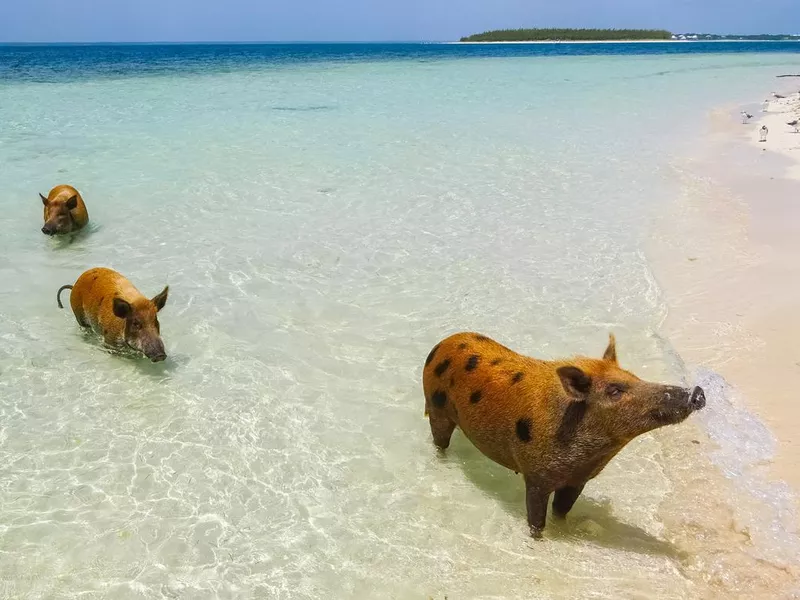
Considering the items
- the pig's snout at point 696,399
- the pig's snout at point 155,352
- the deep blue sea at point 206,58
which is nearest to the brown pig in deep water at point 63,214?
the pig's snout at point 155,352

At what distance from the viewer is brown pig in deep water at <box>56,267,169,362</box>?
632 cm

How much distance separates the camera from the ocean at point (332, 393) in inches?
164

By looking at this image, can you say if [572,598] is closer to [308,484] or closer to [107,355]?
[308,484]

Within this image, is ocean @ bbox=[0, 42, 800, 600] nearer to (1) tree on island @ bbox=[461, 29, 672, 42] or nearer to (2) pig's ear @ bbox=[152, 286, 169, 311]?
(2) pig's ear @ bbox=[152, 286, 169, 311]

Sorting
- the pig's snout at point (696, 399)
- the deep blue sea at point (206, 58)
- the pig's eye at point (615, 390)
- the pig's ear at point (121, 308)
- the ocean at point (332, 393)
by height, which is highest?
the deep blue sea at point (206, 58)

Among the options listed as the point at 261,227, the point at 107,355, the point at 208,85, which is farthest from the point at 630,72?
the point at 107,355

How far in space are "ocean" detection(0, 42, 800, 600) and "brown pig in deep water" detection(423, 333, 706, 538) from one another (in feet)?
1.62

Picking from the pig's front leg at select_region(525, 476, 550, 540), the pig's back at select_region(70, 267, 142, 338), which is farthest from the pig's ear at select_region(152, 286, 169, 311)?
the pig's front leg at select_region(525, 476, 550, 540)

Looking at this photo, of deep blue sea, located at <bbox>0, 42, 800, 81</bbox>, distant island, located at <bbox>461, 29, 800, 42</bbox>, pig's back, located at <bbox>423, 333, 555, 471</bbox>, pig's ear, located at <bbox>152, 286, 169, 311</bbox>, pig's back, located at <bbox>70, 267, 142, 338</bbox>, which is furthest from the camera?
distant island, located at <bbox>461, 29, 800, 42</bbox>

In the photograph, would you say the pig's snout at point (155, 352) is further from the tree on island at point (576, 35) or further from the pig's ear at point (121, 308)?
the tree on island at point (576, 35)

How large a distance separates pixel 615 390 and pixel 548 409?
0.43m

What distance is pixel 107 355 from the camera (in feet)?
22.1

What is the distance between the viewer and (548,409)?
4.06 m

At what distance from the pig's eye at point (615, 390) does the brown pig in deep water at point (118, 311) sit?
427cm
